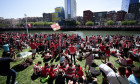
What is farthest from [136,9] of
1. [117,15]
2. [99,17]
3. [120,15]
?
[99,17]

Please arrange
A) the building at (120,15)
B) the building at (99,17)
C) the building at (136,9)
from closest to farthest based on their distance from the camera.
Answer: the building at (120,15) < the building at (99,17) < the building at (136,9)

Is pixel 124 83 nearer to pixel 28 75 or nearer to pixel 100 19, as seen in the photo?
pixel 28 75

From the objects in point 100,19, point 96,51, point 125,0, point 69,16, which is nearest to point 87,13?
point 100,19

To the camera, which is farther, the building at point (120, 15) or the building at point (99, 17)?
the building at point (99, 17)

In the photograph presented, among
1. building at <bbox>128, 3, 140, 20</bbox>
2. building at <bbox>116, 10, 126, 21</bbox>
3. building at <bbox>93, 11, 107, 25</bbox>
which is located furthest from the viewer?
building at <bbox>128, 3, 140, 20</bbox>

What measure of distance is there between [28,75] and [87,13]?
3340 inches

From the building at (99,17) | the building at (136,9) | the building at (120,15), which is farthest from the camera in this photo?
the building at (136,9)

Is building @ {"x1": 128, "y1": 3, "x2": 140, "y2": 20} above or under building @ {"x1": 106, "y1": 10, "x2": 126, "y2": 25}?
above

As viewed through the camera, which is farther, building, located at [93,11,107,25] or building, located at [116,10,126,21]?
building, located at [93,11,107,25]

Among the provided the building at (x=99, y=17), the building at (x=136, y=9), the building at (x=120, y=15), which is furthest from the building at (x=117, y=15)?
the building at (x=136, y=9)

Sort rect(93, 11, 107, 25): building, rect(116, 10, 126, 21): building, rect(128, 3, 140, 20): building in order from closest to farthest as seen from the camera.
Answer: rect(116, 10, 126, 21): building → rect(93, 11, 107, 25): building → rect(128, 3, 140, 20): building

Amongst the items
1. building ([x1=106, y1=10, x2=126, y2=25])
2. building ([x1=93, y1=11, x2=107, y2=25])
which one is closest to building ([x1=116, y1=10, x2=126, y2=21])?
building ([x1=106, y1=10, x2=126, y2=25])

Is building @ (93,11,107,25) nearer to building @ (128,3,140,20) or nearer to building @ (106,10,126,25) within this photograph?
building @ (106,10,126,25)

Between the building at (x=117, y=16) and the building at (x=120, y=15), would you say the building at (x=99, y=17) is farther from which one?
the building at (x=120, y=15)
